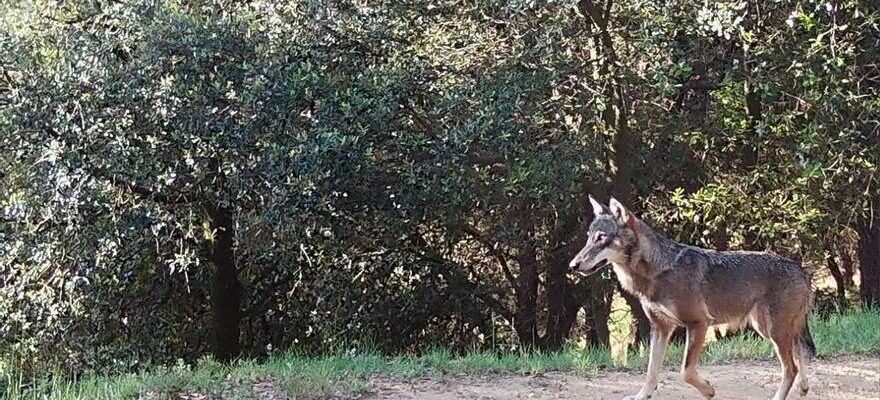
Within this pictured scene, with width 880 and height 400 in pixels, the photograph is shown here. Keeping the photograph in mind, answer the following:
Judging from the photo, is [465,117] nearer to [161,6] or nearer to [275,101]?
[275,101]

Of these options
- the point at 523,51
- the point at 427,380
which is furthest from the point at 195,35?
the point at 427,380

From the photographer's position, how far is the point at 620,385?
7.74 m

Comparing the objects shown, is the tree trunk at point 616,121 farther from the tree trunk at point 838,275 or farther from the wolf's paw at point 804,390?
the tree trunk at point 838,275

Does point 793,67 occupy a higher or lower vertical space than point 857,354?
higher

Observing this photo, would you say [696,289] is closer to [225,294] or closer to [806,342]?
[806,342]

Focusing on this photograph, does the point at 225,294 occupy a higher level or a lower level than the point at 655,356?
higher

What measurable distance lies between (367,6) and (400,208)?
90.1 inches

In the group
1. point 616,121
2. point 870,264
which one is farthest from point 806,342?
point 870,264

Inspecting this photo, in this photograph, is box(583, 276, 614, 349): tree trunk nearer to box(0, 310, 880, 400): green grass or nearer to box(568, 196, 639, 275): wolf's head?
box(0, 310, 880, 400): green grass

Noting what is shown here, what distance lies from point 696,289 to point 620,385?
1181mm

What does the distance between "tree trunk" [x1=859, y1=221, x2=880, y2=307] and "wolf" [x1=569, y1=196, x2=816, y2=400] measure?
27.1 ft

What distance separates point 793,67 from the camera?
1005 centimetres

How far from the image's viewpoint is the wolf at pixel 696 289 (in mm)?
7020

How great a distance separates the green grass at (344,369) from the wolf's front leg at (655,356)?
1.12 m
